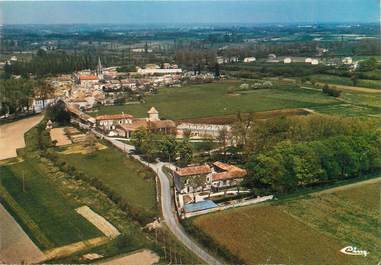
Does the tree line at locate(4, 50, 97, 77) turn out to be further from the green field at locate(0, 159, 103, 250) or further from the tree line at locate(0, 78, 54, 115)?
the green field at locate(0, 159, 103, 250)

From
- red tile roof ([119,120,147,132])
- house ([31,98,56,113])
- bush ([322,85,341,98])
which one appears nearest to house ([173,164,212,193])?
red tile roof ([119,120,147,132])

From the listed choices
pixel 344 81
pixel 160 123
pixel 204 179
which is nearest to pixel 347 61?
pixel 344 81

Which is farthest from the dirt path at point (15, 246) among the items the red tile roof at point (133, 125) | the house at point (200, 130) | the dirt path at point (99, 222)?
the house at point (200, 130)

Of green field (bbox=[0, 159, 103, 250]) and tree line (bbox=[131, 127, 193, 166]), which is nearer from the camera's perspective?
green field (bbox=[0, 159, 103, 250])

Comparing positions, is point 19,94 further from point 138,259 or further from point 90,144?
point 138,259

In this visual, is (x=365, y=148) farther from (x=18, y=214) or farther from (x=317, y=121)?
(x=18, y=214)

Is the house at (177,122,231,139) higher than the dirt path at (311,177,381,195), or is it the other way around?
the dirt path at (311,177,381,195)

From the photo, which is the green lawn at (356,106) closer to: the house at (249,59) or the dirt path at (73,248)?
the dirt path at (73,248)
